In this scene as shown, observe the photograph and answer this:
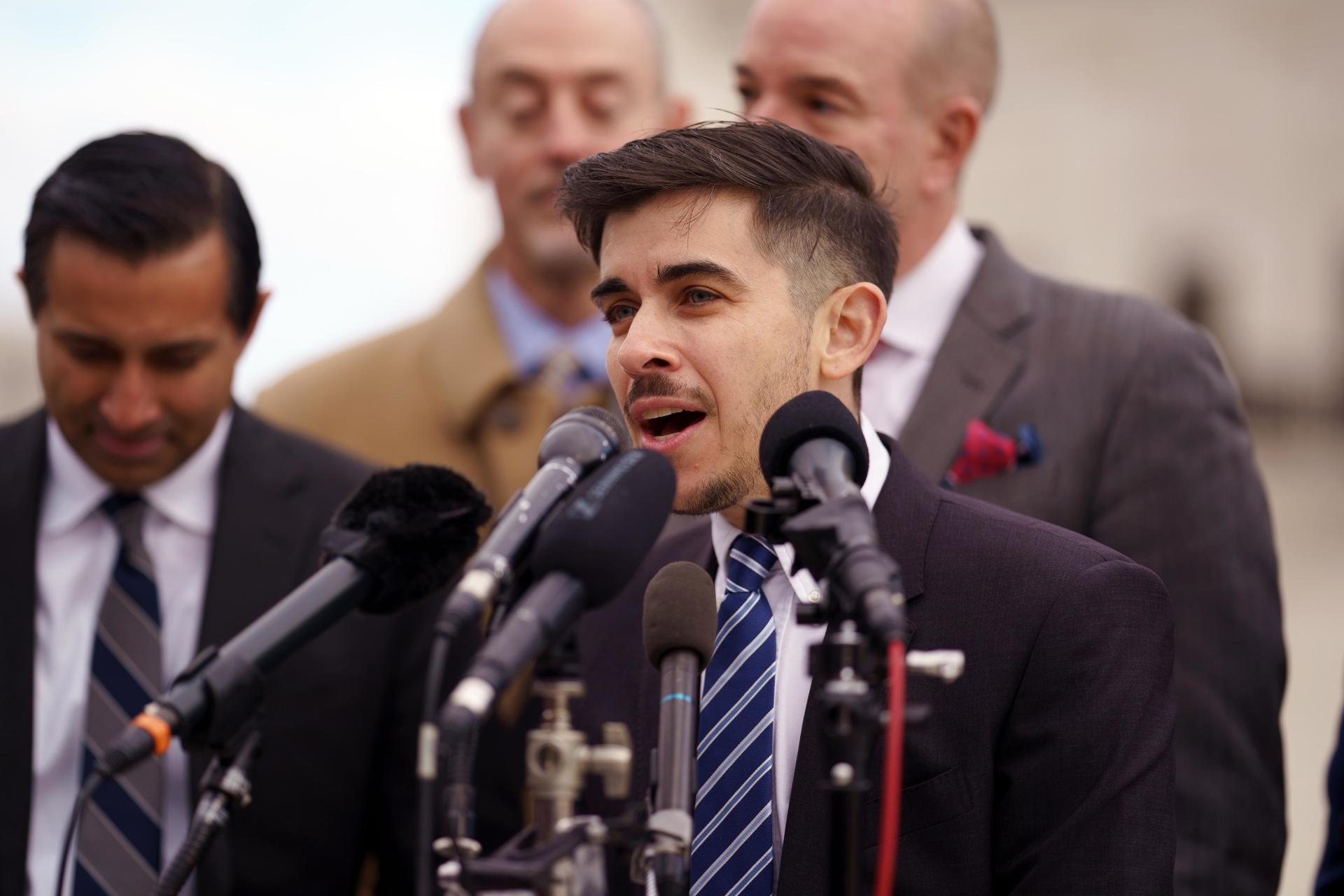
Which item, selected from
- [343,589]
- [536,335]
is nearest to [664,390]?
[343,589]

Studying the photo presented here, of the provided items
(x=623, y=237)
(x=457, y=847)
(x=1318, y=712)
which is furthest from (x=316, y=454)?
(x=1318, y=712)

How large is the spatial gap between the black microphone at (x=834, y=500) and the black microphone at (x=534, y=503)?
0.24m

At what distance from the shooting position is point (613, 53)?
511 centimetres

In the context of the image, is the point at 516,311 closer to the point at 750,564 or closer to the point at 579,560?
the point at 750,564

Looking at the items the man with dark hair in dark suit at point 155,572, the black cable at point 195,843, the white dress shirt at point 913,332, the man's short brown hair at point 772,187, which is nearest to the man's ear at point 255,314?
the man with dark hair in dark suit at point 155,572

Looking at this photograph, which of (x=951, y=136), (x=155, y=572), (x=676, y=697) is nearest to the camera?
(x=676, y=697)

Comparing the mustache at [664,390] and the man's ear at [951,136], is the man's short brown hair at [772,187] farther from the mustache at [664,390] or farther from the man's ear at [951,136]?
the man's ear at [951,136]

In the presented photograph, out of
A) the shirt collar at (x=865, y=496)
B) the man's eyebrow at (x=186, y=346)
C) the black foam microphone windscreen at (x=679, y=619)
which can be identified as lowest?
the black foam microphone windscreen at (x=679, y=619)

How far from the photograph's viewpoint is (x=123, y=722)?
147 inches

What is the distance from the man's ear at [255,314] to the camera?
162 inches

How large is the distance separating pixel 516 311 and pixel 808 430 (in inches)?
116

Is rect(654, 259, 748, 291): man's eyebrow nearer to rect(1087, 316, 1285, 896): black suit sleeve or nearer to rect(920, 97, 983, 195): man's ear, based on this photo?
rect(1087, 316, 1285, 896): black suit sleeve

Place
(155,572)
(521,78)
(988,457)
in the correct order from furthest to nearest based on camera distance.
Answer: (521,78) → (155,572) → (988,457)

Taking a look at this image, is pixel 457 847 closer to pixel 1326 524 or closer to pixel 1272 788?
pixel 1272 788
